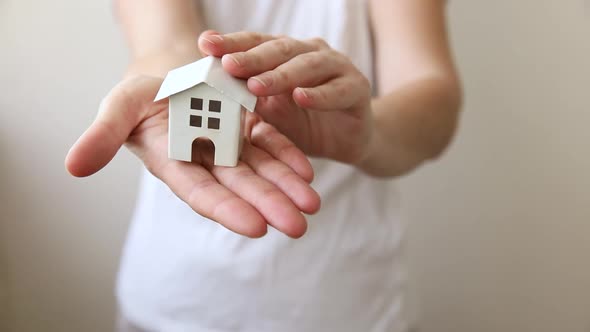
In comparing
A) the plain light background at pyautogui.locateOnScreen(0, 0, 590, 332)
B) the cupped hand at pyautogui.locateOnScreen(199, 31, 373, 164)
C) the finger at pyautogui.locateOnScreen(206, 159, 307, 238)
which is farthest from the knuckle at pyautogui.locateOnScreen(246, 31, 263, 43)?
the plain light background at pyautogui.locateOnScreen(0, 0, 590, 332)

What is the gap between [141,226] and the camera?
2.49ft

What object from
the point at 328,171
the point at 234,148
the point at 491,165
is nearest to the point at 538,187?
the point at 491,165

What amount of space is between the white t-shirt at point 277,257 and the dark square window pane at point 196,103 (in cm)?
25

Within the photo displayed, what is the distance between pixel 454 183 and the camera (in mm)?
1156

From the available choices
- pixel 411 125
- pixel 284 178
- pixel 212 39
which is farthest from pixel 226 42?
pixel 411 125

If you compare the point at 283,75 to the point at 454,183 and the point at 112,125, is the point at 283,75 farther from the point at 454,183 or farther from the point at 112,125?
the point at 454,183

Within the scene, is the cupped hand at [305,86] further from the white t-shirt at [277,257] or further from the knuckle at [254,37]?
the white t-shirt at [277,257]

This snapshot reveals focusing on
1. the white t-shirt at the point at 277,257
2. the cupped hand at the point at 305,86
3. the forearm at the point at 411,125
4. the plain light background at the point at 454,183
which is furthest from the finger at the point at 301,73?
the plain light background at the point at 454,183

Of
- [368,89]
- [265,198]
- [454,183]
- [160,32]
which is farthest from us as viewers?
[454,183]

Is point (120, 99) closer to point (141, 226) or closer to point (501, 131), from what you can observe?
point (141, 226)

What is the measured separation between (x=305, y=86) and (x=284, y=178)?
0.08 m

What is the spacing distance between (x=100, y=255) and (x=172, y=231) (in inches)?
15.5

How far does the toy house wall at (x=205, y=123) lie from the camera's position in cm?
46

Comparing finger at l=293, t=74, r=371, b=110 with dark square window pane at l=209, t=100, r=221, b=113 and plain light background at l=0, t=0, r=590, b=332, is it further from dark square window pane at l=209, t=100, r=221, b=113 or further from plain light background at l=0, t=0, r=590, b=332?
plain light background at l=0, t=0, r=590, b=332
